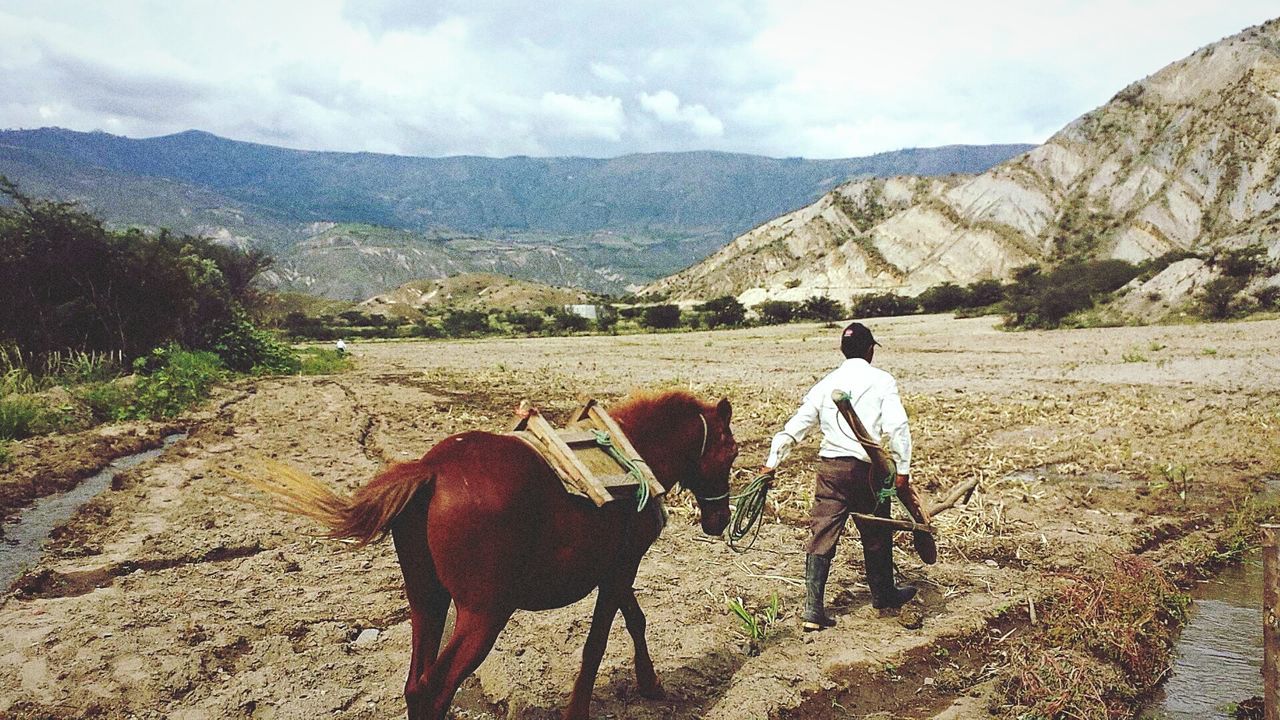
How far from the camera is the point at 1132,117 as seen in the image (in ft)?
283

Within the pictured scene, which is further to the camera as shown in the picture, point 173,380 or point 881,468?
point 173,380

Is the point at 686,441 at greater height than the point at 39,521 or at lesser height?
greater

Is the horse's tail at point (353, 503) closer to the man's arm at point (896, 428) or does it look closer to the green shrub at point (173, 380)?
the man's arm at point (896, 428)

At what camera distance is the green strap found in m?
3.97

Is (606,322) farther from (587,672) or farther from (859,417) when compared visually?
(587,672)

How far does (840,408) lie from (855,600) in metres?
1.96

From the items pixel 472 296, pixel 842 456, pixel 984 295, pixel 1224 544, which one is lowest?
pixel 1224 544

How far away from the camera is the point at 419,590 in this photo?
3588mm

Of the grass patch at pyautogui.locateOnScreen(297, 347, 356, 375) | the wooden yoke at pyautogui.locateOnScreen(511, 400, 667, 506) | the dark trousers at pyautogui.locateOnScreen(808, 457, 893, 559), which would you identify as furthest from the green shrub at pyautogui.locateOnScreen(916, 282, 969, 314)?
the wooden yoke at pyautogui.locateOnScreen(511, 400, 667, 506)

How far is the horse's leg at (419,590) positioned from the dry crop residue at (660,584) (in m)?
0.97

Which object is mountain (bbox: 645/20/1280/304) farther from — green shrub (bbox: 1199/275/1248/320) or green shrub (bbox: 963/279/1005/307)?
green shrub (bbox: 1199/275/1248/320)

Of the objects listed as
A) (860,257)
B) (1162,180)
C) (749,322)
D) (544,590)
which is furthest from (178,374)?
(1162,180)

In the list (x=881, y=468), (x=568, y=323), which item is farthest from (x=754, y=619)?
(x=568, y=323)

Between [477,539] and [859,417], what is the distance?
3.09m
